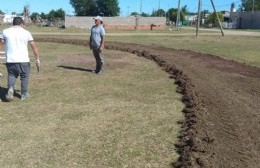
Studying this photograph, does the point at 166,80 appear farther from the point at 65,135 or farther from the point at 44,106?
the point at 65,135

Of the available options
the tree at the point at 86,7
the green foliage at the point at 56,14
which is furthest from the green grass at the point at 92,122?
the green foliage at the point at 56,14

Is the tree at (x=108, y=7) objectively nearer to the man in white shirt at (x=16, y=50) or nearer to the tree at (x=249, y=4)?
the tree at (x=249, y=4)

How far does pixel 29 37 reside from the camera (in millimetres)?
9852

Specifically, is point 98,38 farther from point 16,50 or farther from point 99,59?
point 16,50

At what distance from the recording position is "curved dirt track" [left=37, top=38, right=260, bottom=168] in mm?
6328

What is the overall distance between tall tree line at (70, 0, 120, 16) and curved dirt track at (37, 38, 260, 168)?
106 metres

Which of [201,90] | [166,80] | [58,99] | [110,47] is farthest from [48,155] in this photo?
[110,47]

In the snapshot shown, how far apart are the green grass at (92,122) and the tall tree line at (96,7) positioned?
108 m

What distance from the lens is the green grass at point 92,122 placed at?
20.7ft

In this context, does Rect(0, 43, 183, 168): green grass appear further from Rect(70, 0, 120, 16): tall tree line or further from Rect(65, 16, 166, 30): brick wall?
Rect(70, 0, 120, 16): tall tree line

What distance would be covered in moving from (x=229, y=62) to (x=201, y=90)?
684 cm

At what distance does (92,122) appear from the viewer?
812 cm

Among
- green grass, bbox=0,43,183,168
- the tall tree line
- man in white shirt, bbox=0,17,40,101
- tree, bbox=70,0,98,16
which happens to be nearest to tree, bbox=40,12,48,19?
the tall tree line

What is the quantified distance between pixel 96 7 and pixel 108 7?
5286mm
